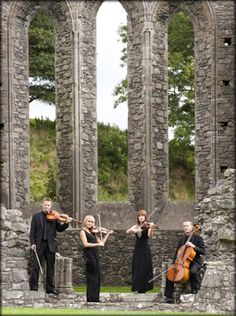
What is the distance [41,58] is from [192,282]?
15.3 meters

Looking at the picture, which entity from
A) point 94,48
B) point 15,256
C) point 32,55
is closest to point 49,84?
point 32,55

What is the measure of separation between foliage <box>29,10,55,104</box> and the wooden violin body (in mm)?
14893

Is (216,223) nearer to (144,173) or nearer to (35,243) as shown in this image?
(35,243)

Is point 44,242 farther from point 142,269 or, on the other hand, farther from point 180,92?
point 180,92

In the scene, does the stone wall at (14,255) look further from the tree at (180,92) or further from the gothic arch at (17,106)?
the tree at (180,92)

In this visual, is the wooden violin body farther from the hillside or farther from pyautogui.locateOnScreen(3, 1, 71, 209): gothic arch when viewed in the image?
the hillside

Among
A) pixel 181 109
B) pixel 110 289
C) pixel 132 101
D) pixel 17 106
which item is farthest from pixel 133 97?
pixel 181 109

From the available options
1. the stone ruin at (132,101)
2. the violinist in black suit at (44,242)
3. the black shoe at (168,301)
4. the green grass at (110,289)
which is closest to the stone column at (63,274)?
the violinist in black suit at (44,242)

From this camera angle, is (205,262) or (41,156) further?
(41,156)

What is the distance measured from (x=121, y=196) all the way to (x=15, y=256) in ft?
43.6

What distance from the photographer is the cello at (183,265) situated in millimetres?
13047

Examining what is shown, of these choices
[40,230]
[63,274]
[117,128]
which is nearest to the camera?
[40,230]

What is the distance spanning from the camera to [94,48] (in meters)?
Answer: 19.0

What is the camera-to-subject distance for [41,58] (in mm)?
A: 27359
